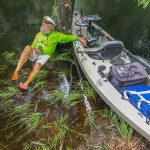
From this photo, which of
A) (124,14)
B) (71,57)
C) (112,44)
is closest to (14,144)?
(112,44)

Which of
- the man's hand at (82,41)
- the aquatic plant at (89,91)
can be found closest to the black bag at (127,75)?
the aquatic plant at (89,91)

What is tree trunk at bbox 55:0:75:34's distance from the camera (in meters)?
10.1

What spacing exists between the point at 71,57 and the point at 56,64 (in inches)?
21.0

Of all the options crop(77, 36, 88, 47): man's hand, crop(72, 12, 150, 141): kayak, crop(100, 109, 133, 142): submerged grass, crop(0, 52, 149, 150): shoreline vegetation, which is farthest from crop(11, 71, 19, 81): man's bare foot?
crop(100, 109, 133, 142): submerged grass

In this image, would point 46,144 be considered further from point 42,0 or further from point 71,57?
point 42,0

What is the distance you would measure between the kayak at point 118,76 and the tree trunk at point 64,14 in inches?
35.6

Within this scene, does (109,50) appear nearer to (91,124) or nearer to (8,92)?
(91,124)

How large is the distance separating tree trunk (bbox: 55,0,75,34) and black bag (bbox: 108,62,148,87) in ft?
10.4

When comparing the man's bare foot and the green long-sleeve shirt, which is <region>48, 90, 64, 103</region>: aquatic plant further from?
the green long-sleeve shirt

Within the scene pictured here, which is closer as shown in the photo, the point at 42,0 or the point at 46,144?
the point at 46,144

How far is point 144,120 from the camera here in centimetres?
657

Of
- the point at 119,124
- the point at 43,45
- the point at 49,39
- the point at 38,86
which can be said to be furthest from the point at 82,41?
the point at 119,124

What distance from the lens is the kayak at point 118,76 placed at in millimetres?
6832

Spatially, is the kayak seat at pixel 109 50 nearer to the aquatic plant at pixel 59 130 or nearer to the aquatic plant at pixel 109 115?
the aquatic plant at pixel 109 115
